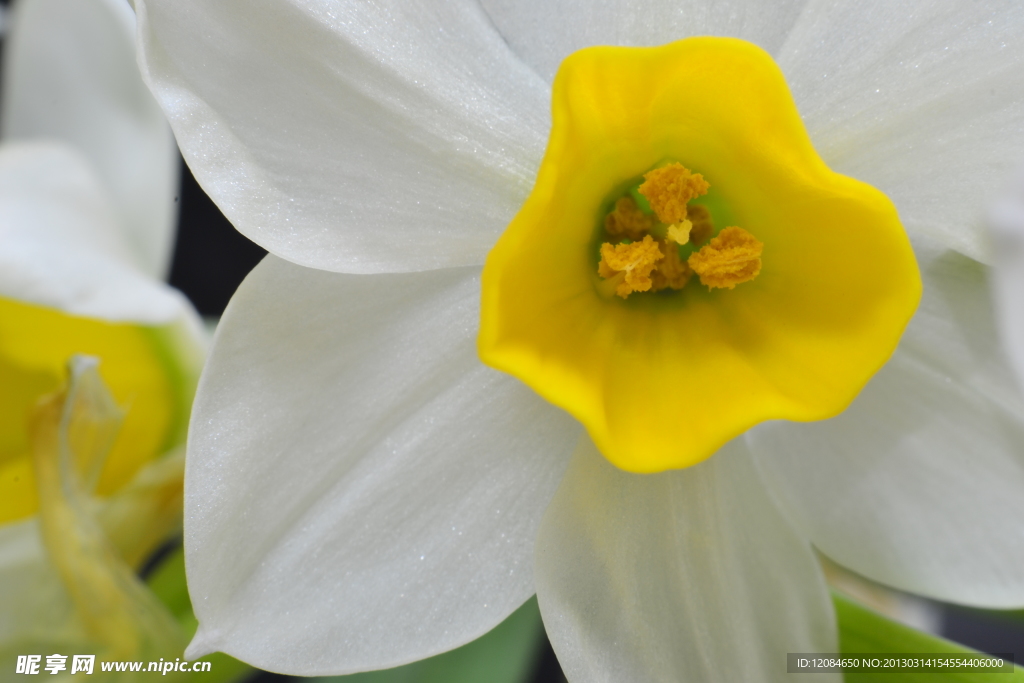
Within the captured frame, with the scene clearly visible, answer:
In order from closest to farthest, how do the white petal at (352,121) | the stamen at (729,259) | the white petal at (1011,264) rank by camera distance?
the white petal at (1011,264)
the white petal at (352,121)
the stamen at (729,259)

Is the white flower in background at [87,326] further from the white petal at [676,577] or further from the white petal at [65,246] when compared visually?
the white petal at [676,577]

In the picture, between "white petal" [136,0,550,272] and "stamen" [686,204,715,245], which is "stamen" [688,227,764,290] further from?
"white petal" [136,0,550,272]

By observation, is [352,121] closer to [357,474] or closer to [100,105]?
[357,474]

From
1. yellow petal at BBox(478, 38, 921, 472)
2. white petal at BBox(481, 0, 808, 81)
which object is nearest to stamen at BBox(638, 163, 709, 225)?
yellow petal at BBox(478, 38, 921, 472)

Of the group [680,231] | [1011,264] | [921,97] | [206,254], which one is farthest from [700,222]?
[206,254]

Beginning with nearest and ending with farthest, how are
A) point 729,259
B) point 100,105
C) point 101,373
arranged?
point 729,259 < point 101,373 < point 100,105

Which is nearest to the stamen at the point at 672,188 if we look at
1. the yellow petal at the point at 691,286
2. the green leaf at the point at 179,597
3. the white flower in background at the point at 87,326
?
the yellow petal at the point at 691,286
